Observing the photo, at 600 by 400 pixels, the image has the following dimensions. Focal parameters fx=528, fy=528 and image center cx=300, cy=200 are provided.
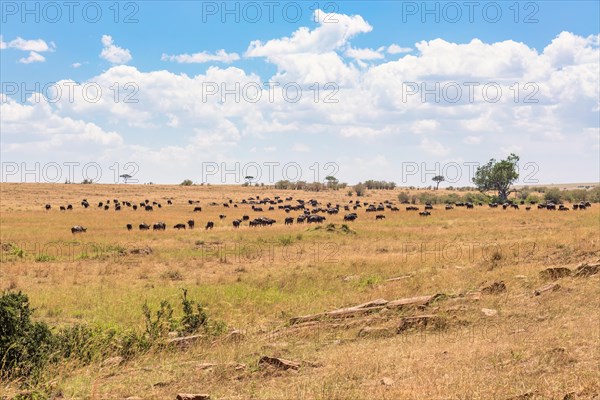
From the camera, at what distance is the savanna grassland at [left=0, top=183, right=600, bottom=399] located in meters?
8.16

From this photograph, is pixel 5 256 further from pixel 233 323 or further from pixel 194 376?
pixel 194 376

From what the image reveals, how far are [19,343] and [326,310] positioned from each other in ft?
28.3

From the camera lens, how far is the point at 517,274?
56.9ft

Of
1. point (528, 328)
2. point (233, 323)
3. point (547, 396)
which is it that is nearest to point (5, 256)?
point (233, 323)

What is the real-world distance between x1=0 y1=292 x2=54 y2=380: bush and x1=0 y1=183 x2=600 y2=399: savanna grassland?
11.7 inches

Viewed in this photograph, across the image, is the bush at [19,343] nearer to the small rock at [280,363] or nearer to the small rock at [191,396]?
the small rock at [191,396]

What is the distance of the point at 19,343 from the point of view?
9.05 meters

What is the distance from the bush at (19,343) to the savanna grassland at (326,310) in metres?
0.30

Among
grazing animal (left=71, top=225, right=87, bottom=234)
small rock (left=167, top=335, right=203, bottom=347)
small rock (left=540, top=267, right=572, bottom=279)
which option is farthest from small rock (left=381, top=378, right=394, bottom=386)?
grazing animal (left=71, top=225, right=87, bottom=234)

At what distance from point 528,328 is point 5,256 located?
26.2 meters

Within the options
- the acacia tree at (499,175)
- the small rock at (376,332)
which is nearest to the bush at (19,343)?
the small rock at (376,332)

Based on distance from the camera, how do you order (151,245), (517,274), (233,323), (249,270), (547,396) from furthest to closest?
(151,245) < (249,270) < (517,274) < (233,323) < (547,396)

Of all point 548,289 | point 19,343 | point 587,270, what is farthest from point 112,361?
point 587,270

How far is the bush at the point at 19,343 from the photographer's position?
8.73 meters
